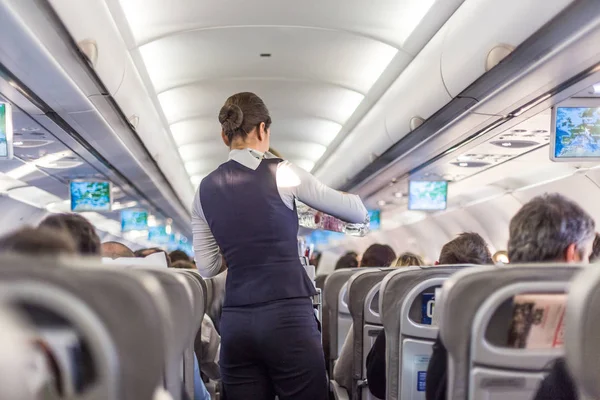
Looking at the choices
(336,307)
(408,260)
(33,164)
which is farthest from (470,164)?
(33,164)

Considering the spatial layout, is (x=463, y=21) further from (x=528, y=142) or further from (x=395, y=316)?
(x=528, y=142)

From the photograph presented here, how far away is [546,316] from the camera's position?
181 cm

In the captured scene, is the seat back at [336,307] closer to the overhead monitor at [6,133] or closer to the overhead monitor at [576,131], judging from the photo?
the overhead monitor at [576,131]

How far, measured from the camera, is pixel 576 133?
20.9 ft

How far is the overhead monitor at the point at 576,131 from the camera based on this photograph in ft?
20.8

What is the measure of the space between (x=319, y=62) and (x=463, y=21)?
130 inches

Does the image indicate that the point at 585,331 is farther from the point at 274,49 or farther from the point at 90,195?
the point at 90,195

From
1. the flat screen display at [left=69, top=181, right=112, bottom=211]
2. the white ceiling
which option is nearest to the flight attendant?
the white ceiling

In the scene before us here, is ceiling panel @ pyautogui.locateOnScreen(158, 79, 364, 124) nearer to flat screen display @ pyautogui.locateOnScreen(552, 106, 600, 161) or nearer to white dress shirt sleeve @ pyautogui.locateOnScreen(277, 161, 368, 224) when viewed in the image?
flat screen display @ pyautogui.locateOnScreen(552, 106, 600, 161)

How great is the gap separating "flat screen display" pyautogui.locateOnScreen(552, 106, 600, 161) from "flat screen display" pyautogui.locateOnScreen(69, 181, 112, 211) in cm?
879

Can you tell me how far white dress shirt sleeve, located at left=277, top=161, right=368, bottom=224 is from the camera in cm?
265

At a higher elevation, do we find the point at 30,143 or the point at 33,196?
the point at 30,143

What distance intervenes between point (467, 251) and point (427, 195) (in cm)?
970

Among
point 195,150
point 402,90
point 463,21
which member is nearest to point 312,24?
point 402,90
